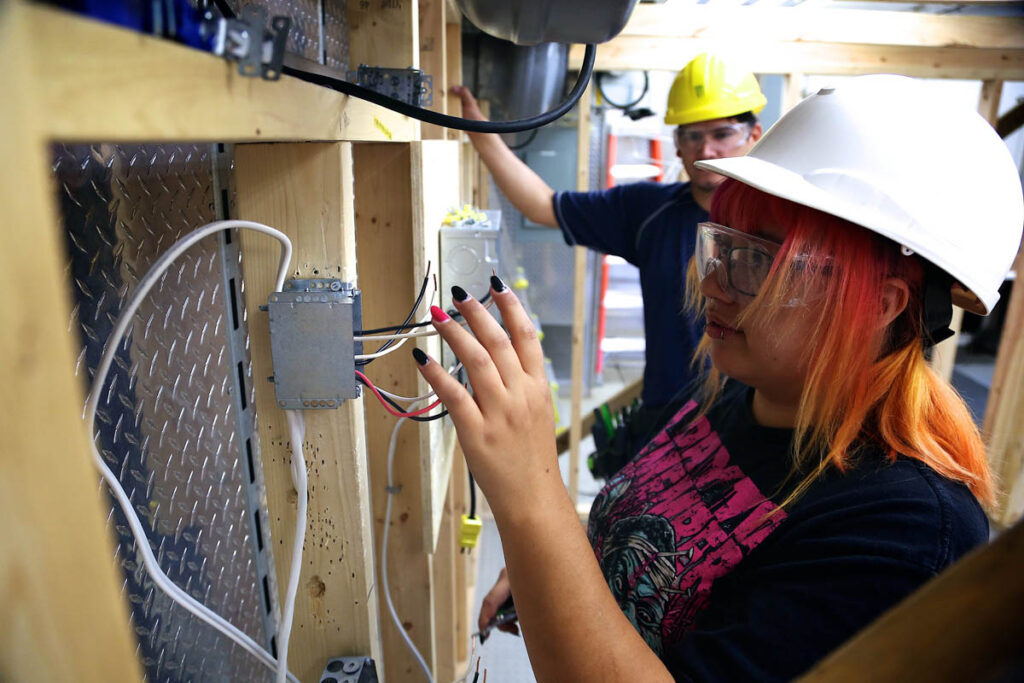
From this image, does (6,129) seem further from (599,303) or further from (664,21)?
(599,303)

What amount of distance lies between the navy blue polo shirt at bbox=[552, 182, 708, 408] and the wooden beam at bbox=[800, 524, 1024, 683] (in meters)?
1.61

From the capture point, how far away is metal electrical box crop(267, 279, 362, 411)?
0.66m

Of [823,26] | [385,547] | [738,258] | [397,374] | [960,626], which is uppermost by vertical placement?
[823,26]

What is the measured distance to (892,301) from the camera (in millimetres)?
737

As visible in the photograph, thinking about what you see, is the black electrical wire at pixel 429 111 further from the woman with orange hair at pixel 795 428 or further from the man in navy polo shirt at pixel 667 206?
the man in navy polo shirt at pixel 667 206

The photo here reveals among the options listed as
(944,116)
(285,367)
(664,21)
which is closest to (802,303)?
(944,116)

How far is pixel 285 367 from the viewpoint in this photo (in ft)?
2.22

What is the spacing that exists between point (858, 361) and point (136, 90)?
2.51 ft

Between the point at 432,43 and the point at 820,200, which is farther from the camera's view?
the point at 432,43

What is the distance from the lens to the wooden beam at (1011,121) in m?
2.63

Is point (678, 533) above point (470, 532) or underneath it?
above

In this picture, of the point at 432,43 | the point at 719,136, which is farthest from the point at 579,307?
the point at 432,43

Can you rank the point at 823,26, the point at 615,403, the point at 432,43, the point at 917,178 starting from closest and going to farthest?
the point at 917,178 < the point at 432,43 < the point at 823,26 < the point at 615,403

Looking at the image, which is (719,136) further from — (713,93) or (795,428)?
(795,428)
